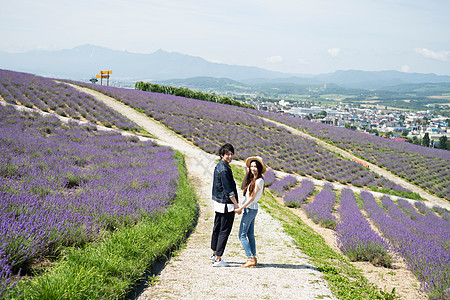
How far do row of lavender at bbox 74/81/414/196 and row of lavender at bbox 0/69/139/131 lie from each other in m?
5.36

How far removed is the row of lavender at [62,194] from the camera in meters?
3.82

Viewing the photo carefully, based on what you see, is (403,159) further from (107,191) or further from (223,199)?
(107,191)

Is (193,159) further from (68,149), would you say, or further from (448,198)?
(448,198)

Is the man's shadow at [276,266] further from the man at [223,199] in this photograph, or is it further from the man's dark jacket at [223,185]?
the man's dark jacket at [223,185]

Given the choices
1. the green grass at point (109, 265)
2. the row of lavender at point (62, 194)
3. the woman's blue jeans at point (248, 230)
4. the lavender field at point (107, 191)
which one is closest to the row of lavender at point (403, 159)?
the lavender field at point (107, 191)

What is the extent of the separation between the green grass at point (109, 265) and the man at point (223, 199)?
1017 millimetres

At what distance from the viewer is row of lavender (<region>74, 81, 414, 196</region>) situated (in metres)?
23.8

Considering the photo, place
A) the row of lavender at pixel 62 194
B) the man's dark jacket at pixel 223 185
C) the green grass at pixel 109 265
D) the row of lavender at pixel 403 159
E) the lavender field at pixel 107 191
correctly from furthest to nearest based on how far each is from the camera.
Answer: the row of lavender at pixel 403 159 < the man's dark jacket at pixel 223 185 < the lavender field at pixel 107 191 < the row of lavender at pixel 62 194 < the green grass at pixel 109 265

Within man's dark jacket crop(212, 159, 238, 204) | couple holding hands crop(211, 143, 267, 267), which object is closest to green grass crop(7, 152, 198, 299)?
couple holding hands crop(211, 143, 267, 267)

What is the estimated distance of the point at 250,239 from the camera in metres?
5.37

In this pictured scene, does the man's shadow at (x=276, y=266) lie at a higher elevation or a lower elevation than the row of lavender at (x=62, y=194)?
lower

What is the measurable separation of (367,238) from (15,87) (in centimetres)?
2623

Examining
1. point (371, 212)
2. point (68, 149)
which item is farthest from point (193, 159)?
point (371, 212)

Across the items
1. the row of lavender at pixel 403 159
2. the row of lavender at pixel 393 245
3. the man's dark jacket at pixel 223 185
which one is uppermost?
the man's dark jacket at pixel 223 185
